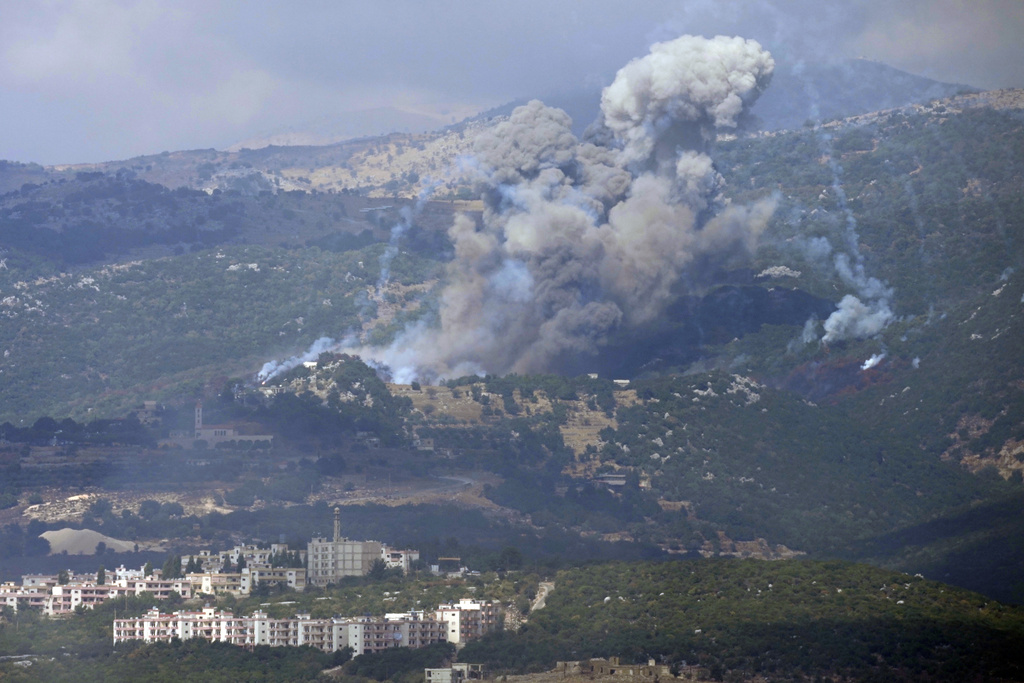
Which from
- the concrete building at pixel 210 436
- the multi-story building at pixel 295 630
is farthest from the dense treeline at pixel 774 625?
the concrete building at pixel 210 436

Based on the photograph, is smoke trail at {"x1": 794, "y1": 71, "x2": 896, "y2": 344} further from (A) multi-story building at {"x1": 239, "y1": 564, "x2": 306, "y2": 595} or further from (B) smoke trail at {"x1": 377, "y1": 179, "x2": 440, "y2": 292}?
(A) multi-story building at {"x1": 239, "y1": 564, "x2": 306, "y2": 595}

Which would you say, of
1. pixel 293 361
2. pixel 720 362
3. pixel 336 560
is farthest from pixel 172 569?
pixel 720 362

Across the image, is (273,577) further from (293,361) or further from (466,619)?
(293,361)

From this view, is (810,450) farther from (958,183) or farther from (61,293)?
(61,293)

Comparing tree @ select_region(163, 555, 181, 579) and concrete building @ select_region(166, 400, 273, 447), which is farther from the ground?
concrete building @ select_region(166, 400, 273, 447)

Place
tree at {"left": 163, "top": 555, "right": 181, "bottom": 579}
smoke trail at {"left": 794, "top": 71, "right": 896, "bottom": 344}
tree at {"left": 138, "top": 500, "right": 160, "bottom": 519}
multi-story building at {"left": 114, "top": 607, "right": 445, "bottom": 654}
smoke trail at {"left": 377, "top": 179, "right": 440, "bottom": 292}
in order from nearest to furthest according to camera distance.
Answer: multi-story building at {"left": 114, "top": 607, "right": 445, "bottom": 654}
tree at {"left": 163, "top": 555, "right": 181, "bottom": 579}
tree at {"left": 138, "top": 500, "right": 160, "bottom": 519}
smoke trail at {"left": 794, "top": 71, "right": 896, "bottom": 344}
smoke trail at {"left": 377, "top": 179, "right": 440, "bottom": 292}

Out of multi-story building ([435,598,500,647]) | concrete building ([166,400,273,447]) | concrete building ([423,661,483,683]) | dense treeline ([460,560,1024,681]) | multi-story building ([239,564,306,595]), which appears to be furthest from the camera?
concrete building ([166,400,273,447])

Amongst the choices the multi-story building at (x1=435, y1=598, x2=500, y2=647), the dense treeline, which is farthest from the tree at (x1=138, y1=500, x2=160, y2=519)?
the dense treeline

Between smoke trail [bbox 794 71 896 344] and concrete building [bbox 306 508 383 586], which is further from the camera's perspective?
smoke trail [bbox 794 71 896 344]
